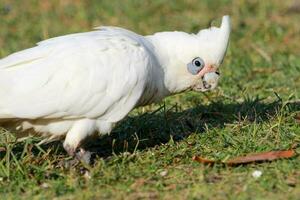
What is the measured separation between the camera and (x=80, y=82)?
491 cm

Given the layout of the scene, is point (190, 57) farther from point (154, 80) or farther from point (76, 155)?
point (76, 155)

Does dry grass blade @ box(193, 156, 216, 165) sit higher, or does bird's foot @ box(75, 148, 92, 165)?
bird's foot @ box(75, 148, 92, 165)

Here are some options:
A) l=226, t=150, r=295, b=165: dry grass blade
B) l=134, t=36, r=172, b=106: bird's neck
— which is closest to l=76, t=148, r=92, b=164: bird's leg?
l=134, t=36, r=172, b=106: bird's neck

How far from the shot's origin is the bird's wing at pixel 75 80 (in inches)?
192

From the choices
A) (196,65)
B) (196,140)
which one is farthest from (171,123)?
(196,65)

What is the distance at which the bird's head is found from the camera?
5.42 metres

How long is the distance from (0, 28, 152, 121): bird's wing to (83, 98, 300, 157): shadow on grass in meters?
0.58

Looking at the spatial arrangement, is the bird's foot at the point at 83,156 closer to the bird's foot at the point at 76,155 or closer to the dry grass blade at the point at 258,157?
the bird's foot at the point at 76,155

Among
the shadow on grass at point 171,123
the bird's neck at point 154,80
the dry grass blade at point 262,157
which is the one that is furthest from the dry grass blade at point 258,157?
the shadow on grass at point 171,123

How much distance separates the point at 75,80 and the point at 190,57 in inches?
39.2

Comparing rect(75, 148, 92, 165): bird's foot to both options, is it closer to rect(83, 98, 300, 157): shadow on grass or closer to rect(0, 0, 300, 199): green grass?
rect(0, 0, 300, 199): green grass

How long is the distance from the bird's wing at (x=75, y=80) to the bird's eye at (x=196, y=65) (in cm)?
44

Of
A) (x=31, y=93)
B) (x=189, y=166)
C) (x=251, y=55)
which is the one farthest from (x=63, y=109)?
(x=251, y=55)

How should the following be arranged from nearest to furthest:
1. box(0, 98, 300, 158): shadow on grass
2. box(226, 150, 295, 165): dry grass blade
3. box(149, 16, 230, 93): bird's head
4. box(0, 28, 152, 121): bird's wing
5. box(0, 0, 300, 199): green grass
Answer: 1. box(0, 0, 300, 199): green grass
2. box(0, 28, 152, 121): bird's wing
3. box(226, 150, 295, 165): dry grass blade
4. box(149, 16, 230, 93): bird's head
5. box(0, 98, 300, 158): shadow on grass
